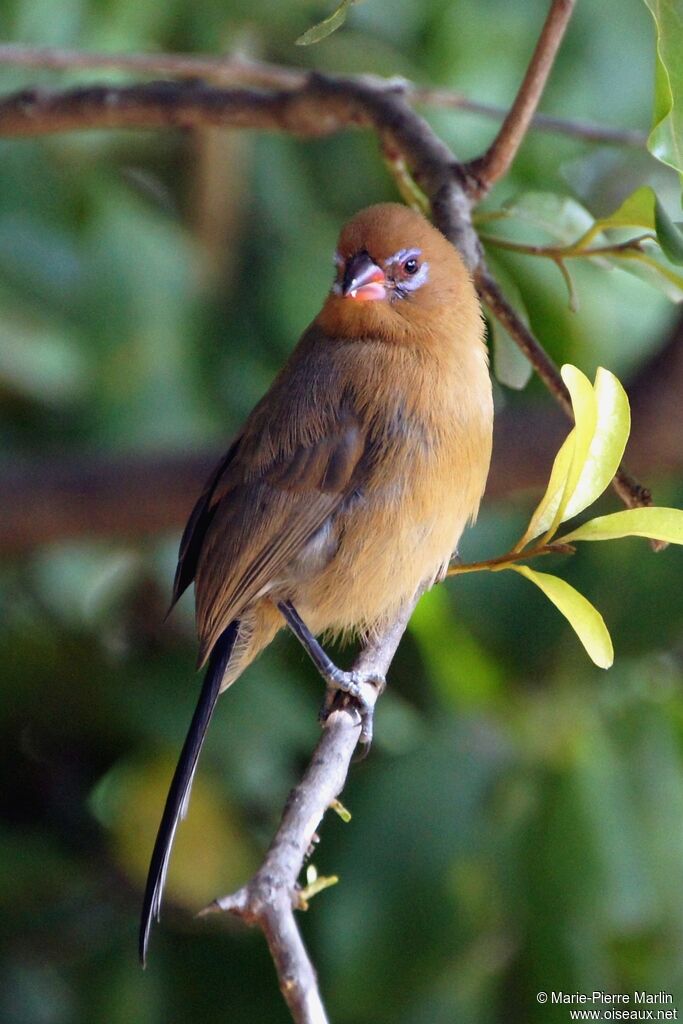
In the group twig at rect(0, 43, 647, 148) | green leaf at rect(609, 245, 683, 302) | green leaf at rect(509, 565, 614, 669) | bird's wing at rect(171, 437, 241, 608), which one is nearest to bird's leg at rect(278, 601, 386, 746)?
bird's wing at rect(171, 437, 241, 608)

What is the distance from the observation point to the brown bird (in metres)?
2.91

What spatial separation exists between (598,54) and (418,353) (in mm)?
2156

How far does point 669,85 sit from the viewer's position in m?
2.02

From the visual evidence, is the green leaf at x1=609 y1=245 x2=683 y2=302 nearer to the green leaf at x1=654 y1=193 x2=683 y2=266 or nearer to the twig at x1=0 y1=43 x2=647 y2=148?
the green leaf at x1=654 y1=193 x2=683 y2=266

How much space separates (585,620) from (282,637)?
89.8 inches

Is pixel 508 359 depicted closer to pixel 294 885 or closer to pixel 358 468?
pixel 358 468

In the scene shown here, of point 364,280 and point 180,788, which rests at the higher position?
point 364,280

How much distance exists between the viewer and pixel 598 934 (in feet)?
11.2

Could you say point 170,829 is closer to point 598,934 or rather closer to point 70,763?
point 598,934

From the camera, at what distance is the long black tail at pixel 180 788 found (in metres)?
2.44

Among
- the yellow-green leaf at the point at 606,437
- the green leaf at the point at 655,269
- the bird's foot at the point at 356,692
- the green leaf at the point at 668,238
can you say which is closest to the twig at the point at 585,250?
the green leaf at the point at 655,269

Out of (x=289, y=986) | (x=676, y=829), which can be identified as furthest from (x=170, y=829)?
(x=676, y=829)

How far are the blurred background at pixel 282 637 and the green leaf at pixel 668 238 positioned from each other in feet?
4.65

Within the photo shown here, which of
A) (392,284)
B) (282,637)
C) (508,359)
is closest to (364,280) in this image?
(392,284)
